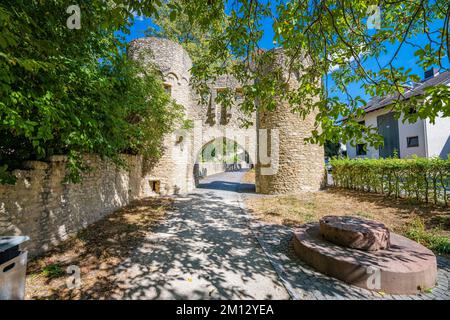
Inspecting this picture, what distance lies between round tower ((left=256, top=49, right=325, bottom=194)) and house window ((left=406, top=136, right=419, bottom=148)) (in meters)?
9.93

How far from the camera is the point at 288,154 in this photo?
9.20 m

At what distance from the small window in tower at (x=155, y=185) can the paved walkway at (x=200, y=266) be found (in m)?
4.57

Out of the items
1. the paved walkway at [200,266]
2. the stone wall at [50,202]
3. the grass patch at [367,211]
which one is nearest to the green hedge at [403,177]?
the grass patch at [367,211]

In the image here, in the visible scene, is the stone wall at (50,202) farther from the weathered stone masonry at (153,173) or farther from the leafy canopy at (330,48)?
the leafy canopy at (330,48)

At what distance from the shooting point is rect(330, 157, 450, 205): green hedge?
5570mm

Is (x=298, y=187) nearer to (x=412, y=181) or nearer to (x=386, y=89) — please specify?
(x=412, y=181)

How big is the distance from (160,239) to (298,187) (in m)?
6.90

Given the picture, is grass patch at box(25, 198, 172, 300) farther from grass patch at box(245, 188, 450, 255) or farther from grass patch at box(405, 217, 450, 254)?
grass patch at box(405, 217, 450, 254)

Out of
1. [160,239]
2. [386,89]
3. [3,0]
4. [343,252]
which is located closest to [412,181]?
[343,252]

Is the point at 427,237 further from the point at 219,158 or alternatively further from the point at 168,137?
the point at 219,158

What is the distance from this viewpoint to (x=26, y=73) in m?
2.64

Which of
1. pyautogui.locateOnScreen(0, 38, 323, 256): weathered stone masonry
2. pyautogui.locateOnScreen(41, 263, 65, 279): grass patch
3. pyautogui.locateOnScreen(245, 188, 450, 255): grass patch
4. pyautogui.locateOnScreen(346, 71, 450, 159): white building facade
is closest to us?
pyautogui.locateOnScreen(41, 263, 65, 279): grass patch

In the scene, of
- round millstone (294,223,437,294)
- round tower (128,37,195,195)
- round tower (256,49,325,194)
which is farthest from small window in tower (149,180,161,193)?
round millstone (294,223,437,294)

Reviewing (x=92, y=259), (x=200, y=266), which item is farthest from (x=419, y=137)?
(x=92, y=259)
